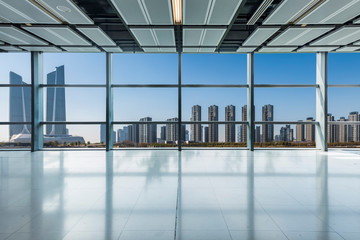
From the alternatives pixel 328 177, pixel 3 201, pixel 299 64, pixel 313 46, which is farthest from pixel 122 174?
pixel 299 64

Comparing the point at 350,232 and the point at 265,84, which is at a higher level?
the point at 265,84

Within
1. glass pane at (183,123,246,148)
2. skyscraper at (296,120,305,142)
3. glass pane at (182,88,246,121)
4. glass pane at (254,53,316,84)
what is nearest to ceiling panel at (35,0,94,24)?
glass pane at (182,88,246,121)

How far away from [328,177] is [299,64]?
7.23 meters

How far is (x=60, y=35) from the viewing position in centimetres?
745

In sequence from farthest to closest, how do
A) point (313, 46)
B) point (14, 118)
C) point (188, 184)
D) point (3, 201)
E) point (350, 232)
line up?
point (14, 118), point (313, 46), point (188, 184), point (3, 201), point (350, 232)

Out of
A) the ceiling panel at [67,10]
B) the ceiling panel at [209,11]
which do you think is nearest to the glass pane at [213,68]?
the ceiling panel at [209,11]

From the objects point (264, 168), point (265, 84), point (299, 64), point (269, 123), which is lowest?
point (264, 168)

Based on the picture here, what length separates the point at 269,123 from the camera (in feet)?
33.3

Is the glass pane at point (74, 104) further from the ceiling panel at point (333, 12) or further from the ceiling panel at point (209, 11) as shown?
the ceiling panel at point (333, 12)

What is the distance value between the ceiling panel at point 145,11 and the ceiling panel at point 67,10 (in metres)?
1.15

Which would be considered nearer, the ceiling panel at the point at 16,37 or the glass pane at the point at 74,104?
the ceiling panel at the point at 16,37

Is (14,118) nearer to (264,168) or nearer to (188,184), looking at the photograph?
(188,184)

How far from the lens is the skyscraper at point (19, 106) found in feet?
32.7

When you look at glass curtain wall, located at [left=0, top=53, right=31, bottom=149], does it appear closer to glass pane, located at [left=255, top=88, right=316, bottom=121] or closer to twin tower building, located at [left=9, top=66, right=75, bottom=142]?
twin tower building, located at [left=9, top=66, right=75, bottom=142]
